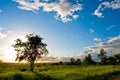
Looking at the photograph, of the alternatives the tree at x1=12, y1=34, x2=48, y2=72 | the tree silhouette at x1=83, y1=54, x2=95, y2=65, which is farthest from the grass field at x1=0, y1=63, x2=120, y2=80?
the tree silhouette at x1=83, y1=54, x2=95, y2=65

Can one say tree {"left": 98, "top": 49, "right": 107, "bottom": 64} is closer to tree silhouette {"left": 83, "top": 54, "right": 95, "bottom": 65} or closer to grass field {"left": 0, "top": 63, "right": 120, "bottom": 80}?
tree silhouette {"left": 83, "top": 54, "right": 95, "bottom": 65}

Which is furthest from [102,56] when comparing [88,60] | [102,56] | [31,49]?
[31,49]

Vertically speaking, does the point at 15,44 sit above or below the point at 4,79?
above

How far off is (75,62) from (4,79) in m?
152

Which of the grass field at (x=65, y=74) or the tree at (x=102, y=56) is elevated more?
the tree at (x=102, y=56)

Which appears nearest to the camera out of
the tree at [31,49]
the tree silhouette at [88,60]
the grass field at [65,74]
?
the grass field at [65,74]

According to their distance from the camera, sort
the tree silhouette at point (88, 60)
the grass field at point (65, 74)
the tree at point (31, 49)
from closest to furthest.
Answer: the grass field at point (65, 74) → the tree at point (31, 49) → the tree silhouette at point (88, 60)

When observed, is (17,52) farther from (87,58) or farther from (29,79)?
(87,58)

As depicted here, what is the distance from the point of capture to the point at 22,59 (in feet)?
280

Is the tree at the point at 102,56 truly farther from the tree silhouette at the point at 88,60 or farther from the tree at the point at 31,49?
the tree at the point at 31,49

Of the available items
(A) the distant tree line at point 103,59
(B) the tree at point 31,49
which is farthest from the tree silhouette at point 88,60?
(B) the tree at point 31,49

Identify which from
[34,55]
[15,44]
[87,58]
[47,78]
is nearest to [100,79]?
[47,78]

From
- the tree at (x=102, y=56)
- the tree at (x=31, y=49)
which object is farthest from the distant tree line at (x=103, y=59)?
the tree at (x=31, y=49)

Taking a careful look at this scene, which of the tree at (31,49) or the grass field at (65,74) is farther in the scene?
the tree at (31,49)
